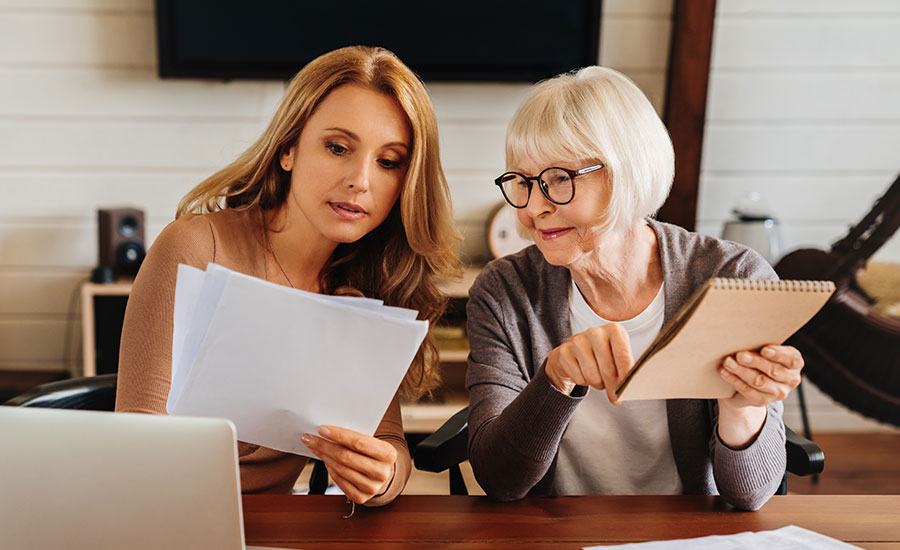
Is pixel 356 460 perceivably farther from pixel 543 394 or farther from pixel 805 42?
pixel 805 42

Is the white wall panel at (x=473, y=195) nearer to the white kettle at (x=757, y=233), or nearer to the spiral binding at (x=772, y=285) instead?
the white kettle at (x=757, y=233)

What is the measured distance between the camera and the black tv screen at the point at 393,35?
279 cm

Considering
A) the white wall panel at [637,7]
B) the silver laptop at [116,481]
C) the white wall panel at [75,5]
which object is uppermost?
the white wall panel at [637,7]

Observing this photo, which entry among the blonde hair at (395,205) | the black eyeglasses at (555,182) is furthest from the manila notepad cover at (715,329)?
the blonde hair at (395,205)

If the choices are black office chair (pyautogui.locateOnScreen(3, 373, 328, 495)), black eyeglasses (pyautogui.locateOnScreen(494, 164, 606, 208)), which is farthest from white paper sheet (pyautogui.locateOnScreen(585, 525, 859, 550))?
black office chair (pyautogui.locateOnScreen(3, 373, 328, 495))

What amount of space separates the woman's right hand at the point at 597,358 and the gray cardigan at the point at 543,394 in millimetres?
53

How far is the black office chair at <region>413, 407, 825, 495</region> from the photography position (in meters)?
1.19

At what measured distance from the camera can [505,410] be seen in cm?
110

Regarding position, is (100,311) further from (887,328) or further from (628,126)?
(887,328)

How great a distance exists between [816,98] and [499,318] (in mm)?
2274

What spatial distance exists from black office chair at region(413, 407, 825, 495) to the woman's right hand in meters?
0.34

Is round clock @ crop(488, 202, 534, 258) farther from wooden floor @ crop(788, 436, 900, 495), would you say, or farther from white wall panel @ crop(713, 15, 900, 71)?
wooden floor @ crop(788, 436, 900, 495)

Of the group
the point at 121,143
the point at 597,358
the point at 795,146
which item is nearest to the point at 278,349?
the point at 597,358

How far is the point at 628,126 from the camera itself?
1.20m
